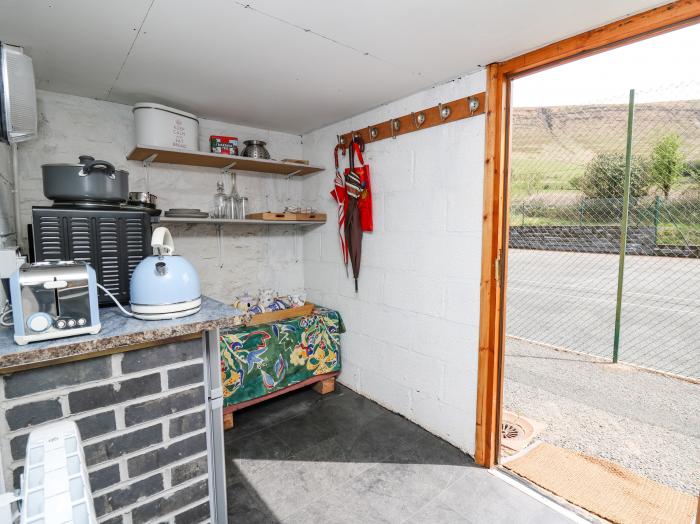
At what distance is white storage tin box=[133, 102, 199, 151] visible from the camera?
2.27 meters

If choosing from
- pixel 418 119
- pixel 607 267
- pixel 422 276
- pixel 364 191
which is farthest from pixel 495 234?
pixel 607 267

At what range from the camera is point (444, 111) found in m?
2.15

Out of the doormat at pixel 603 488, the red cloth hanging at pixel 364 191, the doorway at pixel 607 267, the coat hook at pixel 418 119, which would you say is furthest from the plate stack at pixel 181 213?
the doormat at pixel 603 488

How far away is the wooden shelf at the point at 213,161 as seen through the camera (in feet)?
7.66

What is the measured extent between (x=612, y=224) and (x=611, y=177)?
45cm

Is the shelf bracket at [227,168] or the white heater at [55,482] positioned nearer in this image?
the white heater at [55,482]

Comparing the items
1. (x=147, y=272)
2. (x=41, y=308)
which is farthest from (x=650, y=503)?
(x=41, y=308)

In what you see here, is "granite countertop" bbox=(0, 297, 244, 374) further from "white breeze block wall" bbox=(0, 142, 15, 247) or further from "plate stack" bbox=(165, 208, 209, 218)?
"plate stack" bbox=(165, 208, 209, 218)

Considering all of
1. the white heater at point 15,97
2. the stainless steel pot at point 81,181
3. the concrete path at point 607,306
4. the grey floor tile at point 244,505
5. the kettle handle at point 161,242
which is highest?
the white heater at point 15,97

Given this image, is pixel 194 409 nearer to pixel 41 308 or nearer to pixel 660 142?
pixel 41 308

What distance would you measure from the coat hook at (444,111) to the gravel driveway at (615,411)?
2.06 m

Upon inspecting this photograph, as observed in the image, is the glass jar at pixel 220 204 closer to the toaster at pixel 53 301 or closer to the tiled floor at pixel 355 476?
the tiled floor at pixel 355 476

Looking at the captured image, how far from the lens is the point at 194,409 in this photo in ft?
4.09

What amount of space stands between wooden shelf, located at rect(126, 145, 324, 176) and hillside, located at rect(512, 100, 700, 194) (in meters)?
1.72
